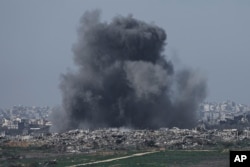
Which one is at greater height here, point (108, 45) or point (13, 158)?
point (108, 45)

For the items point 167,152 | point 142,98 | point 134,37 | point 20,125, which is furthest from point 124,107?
point 20,125

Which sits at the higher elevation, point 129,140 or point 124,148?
point 129,140

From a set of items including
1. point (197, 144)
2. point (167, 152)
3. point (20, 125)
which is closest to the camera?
point (167, 152)

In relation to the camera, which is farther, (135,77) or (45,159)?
(135,77)

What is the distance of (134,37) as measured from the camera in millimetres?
99875

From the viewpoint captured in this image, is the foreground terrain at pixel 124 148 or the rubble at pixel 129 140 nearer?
the foreground terrain at pixel 124 148

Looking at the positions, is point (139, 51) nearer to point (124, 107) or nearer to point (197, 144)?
point (124, 107)

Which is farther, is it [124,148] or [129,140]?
[129,140]

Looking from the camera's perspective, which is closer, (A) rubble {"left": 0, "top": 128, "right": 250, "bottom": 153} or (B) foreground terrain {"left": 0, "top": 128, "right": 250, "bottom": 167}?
(B) foreground terrain {"left": 0, "top": 128, "right": 250, "bottom": 167}

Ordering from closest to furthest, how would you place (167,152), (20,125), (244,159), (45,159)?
(244,159)
(45,159)
(167,152)
(20,125)

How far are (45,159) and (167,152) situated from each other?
1142 cm

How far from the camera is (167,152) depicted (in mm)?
65750

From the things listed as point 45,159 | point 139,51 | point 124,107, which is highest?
point 139,51

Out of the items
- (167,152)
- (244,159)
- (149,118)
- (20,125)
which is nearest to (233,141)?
(167,152)
